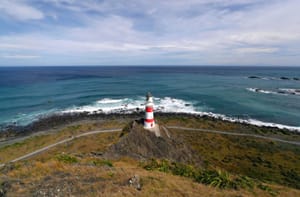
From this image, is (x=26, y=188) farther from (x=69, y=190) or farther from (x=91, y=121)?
(x=91, y=121)

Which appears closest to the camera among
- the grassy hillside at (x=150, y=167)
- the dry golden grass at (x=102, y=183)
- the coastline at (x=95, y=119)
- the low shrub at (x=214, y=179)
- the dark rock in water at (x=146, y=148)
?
the dry golden grass at (x=102, y=183)

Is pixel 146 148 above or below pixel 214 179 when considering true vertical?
below

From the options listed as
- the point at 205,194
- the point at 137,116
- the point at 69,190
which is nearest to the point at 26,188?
the point at 69,190

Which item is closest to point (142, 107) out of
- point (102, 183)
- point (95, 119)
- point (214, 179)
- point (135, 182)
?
point (95, 119)

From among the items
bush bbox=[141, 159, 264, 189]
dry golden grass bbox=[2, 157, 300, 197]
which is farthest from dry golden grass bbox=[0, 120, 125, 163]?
bush bbox=[141, 159, 264, 189]

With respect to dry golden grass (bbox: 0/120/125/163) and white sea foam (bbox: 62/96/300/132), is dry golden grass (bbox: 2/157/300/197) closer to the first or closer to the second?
dry golden grass (bbox: 0/120/125/163)

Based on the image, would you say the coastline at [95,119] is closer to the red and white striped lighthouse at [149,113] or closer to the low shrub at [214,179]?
the red and white striped lighthouse at [149,113]

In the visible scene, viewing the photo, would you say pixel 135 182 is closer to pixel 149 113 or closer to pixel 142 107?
pixel 149 113

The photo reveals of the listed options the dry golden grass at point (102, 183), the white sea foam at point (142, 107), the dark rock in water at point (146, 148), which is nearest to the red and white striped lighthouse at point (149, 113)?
the dark rock in water at point (146, 148)
